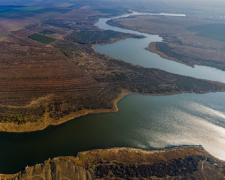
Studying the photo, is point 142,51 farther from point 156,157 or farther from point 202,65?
point 156,157

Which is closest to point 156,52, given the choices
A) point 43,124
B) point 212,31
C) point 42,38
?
point 43,124

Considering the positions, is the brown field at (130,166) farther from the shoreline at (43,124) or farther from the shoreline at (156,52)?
the shoreline at (156,52)

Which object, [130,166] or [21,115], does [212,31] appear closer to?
[130,166]

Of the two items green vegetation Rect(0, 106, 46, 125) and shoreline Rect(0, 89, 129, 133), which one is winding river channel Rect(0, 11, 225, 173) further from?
green vegetation Rect(0, 106, 46, 125)

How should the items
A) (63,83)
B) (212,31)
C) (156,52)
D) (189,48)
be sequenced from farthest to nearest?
(212,31) < (189,48) < (156,52) < (63,83)

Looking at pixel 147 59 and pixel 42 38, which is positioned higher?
pixel 42 38

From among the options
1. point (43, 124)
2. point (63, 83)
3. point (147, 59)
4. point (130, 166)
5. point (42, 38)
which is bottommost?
point (130, 166)

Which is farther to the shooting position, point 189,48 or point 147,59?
point 189,48
